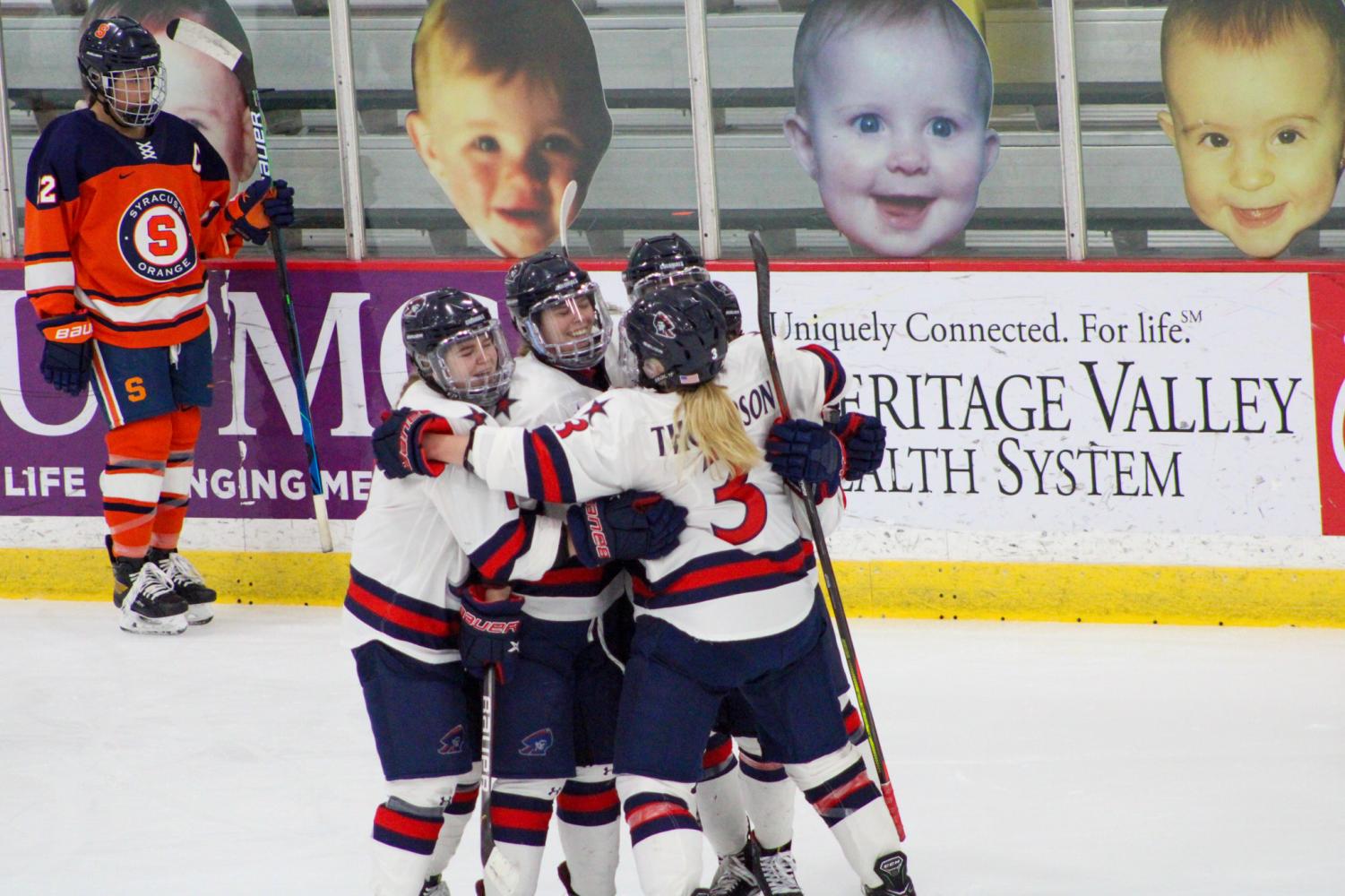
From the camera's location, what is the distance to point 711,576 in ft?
7.94

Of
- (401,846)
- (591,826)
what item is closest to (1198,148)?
(591,826)

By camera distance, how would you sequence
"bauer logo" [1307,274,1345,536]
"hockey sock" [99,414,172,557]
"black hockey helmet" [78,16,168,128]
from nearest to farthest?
"bauer logo" [1307,274,1345,536], "black hockey helmet" [78,16,168,128], "hockey sock" [99,414,172,557]

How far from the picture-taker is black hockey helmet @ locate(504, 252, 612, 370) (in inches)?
98.6

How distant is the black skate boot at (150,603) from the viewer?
14.8ft

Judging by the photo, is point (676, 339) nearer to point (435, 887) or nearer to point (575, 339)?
point (575, 339)

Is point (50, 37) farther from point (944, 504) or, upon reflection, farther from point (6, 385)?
point (944, 504)

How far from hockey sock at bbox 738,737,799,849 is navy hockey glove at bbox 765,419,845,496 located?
0.50 metres

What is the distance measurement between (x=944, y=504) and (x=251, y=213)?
212 cm

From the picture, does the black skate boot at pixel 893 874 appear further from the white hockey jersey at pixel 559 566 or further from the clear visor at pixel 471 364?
the clear visor at pixel 471 364

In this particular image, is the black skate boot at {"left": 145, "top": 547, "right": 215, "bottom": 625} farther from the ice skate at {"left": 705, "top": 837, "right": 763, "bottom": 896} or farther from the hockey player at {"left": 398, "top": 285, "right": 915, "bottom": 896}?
the hockey player at {"left": 398, "top": 285, "right": 915, "bottom": 896}

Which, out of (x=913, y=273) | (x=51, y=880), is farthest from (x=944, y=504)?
(x=51, y=880)

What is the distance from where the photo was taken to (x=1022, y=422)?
4.38m

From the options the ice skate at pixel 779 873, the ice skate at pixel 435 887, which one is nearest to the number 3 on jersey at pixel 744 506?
the ice skate at pixel 779 873

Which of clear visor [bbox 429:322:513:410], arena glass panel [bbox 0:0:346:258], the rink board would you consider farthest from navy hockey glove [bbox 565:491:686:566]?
arena glass panel [bbox 0:0:346:258]
